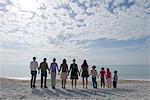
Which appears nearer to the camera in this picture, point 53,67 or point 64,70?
point 53,67

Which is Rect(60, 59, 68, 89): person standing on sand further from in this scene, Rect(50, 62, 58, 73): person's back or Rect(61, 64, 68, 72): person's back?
Rect(50, 62, 58, 73): person's back

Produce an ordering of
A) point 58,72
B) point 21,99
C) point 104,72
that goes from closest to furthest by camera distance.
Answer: point 21,99 → point 58,72 → point 104,72

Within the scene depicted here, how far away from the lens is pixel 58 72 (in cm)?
2169

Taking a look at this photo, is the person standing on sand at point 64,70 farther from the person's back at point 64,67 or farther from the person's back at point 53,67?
the person's back at point 53,67

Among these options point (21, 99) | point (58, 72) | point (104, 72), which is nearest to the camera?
point (21, 99)

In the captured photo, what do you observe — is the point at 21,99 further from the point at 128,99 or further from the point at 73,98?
the point at 128,99

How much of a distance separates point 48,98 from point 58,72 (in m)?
5.45

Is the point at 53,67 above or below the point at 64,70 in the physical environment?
above

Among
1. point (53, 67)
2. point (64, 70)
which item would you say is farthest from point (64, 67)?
point (53, 67)

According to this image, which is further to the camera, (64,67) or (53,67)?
(64,67)

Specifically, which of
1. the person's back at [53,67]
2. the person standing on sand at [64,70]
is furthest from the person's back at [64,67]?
the person's back at [53,67]

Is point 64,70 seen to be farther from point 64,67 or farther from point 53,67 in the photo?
point 53,67

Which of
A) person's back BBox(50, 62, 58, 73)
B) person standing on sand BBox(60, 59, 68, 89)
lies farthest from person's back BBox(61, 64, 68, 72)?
person's back BBox(50, 62, 58, 73)

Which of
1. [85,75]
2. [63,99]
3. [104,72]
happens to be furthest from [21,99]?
[104,72]
